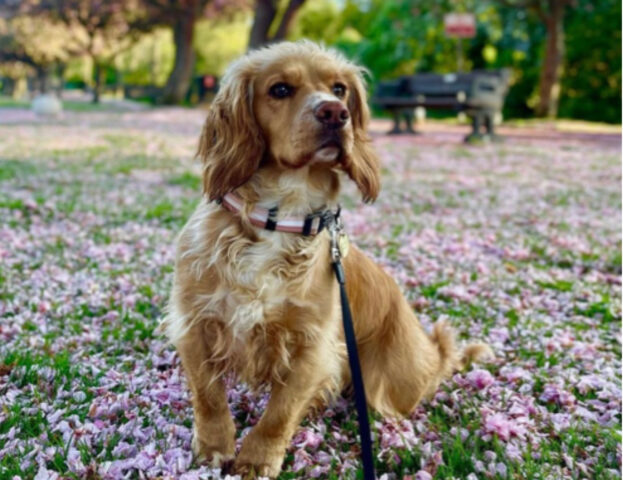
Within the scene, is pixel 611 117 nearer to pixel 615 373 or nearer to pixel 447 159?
pixel 447 159

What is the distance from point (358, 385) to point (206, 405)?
2.35 feet

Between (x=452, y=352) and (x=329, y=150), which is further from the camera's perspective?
(x=452, y=352)

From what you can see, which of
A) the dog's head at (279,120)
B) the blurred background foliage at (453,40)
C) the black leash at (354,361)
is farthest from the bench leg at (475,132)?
the black leash at (354,361)

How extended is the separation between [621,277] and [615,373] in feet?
7.56

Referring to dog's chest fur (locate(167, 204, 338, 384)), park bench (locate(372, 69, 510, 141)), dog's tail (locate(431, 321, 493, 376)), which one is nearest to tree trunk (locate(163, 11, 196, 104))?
park bench (locate(372, 69, 510, 141))

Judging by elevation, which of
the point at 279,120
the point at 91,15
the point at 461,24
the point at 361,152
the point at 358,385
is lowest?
the point at 358,385

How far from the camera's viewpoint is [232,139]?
2.70 metres

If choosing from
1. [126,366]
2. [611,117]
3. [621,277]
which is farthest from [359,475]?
[611,117]

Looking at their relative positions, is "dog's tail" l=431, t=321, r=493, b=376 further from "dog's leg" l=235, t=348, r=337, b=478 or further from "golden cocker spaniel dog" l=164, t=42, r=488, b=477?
"dog's leg" l=235, t=348, r=337, b=478

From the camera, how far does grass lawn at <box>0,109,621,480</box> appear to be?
9.04ft

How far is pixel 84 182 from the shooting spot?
9523 millimetres

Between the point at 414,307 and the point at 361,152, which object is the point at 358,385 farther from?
the point at 414,307

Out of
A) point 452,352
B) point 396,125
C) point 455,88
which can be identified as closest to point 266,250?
point 452,352

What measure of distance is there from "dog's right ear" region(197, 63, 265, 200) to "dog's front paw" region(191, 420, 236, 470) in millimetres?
1044
